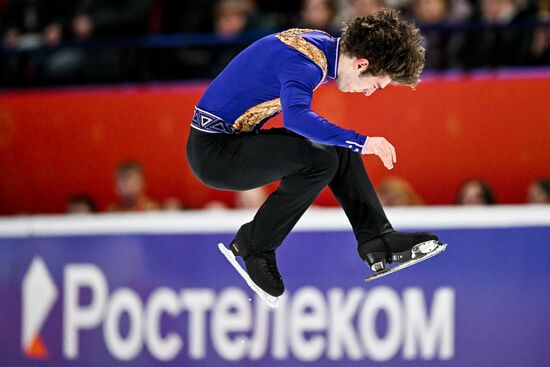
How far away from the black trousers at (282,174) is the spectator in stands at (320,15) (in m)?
2.81

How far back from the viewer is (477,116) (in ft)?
24.6

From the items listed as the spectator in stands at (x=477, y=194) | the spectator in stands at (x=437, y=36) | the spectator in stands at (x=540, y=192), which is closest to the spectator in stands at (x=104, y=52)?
the spectator in stands at (x=437, y=36)

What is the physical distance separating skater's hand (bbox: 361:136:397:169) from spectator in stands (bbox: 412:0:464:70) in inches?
126

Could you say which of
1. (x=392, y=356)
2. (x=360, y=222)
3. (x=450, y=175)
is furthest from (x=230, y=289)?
(x=450, y=175)

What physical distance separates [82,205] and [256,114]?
3.11m

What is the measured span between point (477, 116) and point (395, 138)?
1.98 ft

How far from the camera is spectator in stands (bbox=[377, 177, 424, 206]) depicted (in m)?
6.84

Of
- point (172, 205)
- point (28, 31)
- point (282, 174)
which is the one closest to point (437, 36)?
point (172, 205)

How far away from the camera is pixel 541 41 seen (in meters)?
7.30

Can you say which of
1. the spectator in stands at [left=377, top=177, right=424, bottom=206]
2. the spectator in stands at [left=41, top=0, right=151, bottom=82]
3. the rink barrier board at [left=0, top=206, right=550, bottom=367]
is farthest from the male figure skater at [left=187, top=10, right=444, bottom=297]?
the spectator in stands at [left=41, top=0, right=151, bottom=82]

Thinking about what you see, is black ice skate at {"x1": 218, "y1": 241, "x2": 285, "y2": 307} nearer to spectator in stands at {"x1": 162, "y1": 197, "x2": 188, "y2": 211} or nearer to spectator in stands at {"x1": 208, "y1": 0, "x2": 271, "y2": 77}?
spectator in stands at {"x1": 162, "y1": 197, "x2": 188, "y2": 211}

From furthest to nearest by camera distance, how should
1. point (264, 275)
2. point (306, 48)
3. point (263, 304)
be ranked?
point (263, 304), point (264, 275), point (306, 48)

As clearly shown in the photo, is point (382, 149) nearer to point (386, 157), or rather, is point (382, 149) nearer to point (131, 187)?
point (386, 157)

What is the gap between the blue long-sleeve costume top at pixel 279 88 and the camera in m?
4.30
